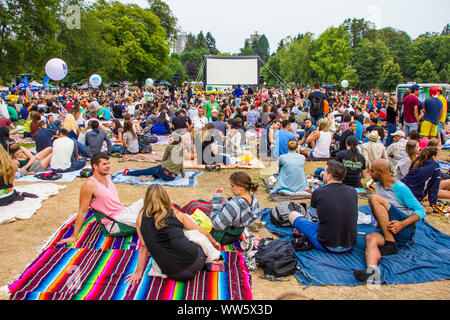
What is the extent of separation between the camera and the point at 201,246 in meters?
3.35

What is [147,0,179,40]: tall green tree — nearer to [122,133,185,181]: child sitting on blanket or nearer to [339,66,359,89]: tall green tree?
[339,66,359,89]: tall green tree

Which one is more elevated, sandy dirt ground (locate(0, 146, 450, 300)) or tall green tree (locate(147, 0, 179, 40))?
tall green tree (locate(147, 0, 179, 40))

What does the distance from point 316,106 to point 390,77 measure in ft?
118

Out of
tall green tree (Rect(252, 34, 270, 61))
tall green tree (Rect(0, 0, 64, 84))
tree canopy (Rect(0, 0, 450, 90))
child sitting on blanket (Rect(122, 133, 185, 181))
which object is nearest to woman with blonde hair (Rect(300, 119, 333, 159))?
child sitting on blanket (Rect(122, 133, 185, 181))

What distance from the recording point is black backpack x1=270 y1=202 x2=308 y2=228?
185 inches

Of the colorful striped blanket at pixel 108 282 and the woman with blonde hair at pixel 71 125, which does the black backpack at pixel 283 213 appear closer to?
the colorful striped blanket at pixel 108 282

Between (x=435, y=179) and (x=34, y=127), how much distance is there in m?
10.1

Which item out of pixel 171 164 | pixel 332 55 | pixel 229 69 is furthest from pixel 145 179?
pixel 332 55

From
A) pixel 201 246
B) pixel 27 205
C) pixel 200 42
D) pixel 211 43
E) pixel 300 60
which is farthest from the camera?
pixel 211 43

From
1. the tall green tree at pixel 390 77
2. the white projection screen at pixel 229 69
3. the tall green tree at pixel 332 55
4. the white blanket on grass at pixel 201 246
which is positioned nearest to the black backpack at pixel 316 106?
the white blanket on grass at pixel 201 246

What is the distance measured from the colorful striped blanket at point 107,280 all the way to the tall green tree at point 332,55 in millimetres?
47248

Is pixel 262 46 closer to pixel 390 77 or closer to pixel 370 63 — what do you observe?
pixel 370 63

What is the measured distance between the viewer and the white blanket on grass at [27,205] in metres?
4.77

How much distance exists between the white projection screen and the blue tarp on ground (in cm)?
2664
